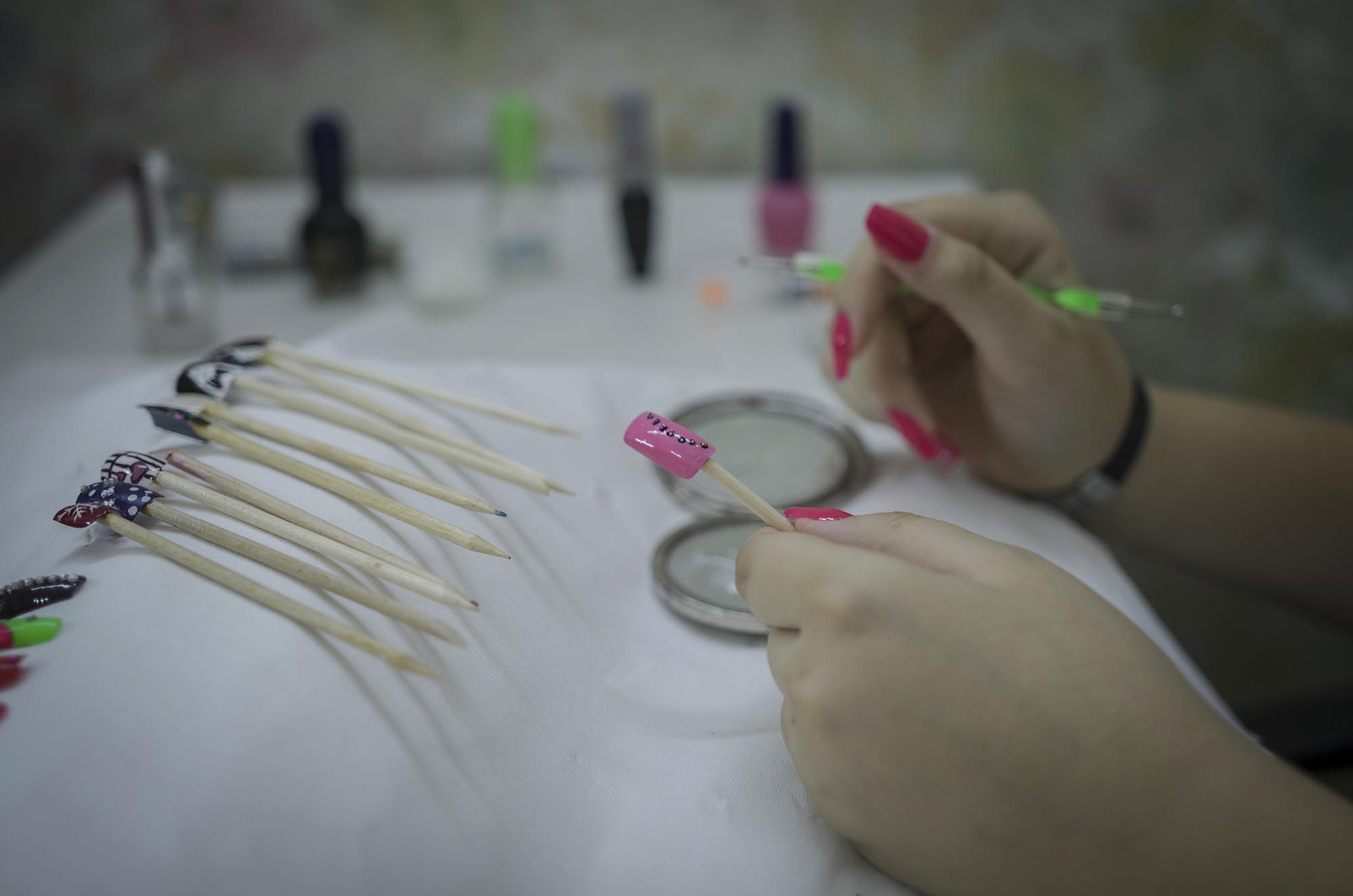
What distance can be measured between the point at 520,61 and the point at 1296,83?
2.90ft

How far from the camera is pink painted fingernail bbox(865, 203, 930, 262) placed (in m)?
0.53

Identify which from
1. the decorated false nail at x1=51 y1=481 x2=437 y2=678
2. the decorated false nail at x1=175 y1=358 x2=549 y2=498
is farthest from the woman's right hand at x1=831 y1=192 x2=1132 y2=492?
the decorated false nail at x1=51 y1=481 x2=437 y2=678

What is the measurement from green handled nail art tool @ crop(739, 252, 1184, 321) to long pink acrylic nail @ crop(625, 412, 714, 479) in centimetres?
19

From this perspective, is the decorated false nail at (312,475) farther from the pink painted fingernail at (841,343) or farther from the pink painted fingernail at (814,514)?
the pink painted fingernail at (841,343)

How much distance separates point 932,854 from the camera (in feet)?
1.16

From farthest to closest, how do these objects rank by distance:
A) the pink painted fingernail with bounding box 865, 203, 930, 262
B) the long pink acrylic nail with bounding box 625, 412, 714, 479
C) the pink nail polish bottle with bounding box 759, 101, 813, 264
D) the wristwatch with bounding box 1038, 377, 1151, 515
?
the pink nail polish bottle with bounding box 759, 101, 813, 264 → the wristwatch with bounding box 1038, 377, 1151, 515 → the pink painted fingernail with bounding box 865, 203, 930, 262 → the long pink acrylic nail with bounding box 625, 412, 714, 479

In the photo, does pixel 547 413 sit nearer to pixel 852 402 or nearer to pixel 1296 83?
pixel 852 402

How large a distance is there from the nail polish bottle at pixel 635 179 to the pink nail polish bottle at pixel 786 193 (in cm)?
12

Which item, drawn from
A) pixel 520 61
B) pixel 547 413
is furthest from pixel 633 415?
pixel 520 61

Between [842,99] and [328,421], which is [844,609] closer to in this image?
[328,421]

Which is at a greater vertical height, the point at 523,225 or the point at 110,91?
the point at 110,91

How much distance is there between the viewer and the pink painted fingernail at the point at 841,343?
0.59 m

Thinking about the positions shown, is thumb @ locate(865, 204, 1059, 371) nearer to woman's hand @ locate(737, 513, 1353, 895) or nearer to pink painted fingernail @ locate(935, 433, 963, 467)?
pink painted fingernail @ locate(935, 433, 963, 467)

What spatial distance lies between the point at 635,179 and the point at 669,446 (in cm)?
60
